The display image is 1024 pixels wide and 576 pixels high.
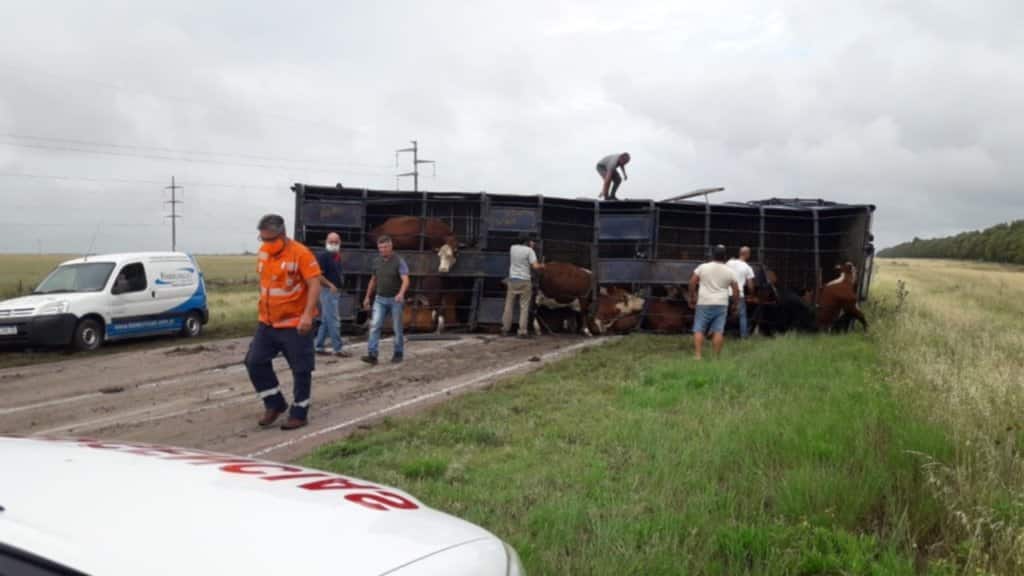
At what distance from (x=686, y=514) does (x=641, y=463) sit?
1.11 metres

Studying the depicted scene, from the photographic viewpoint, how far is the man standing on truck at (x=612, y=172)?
58.9 ft

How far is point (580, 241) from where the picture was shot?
16.7m

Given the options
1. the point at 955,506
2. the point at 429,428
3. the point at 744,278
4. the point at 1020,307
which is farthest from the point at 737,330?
the point at 1020,307

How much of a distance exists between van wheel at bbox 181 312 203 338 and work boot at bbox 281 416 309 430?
10.5 metres

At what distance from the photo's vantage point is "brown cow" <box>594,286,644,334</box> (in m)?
15.9

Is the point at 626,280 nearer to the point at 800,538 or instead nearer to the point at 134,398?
the point at 134,398

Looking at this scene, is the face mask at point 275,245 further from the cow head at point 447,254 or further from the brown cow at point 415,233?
the brown cow at point 415,233

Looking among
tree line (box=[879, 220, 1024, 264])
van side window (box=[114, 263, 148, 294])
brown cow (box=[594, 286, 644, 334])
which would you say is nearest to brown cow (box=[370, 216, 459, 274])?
brown cow (box=[594, 286, 644, 334])

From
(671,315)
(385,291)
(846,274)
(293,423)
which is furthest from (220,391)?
(846,274)

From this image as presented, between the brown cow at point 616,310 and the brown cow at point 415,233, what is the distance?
317 centimetres

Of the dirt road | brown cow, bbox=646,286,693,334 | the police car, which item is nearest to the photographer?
the police car

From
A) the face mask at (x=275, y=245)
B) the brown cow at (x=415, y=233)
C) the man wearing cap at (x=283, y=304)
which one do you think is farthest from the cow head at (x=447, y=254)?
the face mask at (x=275, y=245)

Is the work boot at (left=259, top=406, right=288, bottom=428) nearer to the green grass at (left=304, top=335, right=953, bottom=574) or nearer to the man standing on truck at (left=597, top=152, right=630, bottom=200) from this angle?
the green grass at (left=304, top=335, right=953, bottom=574)

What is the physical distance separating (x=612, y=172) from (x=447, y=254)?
484 centimetres
